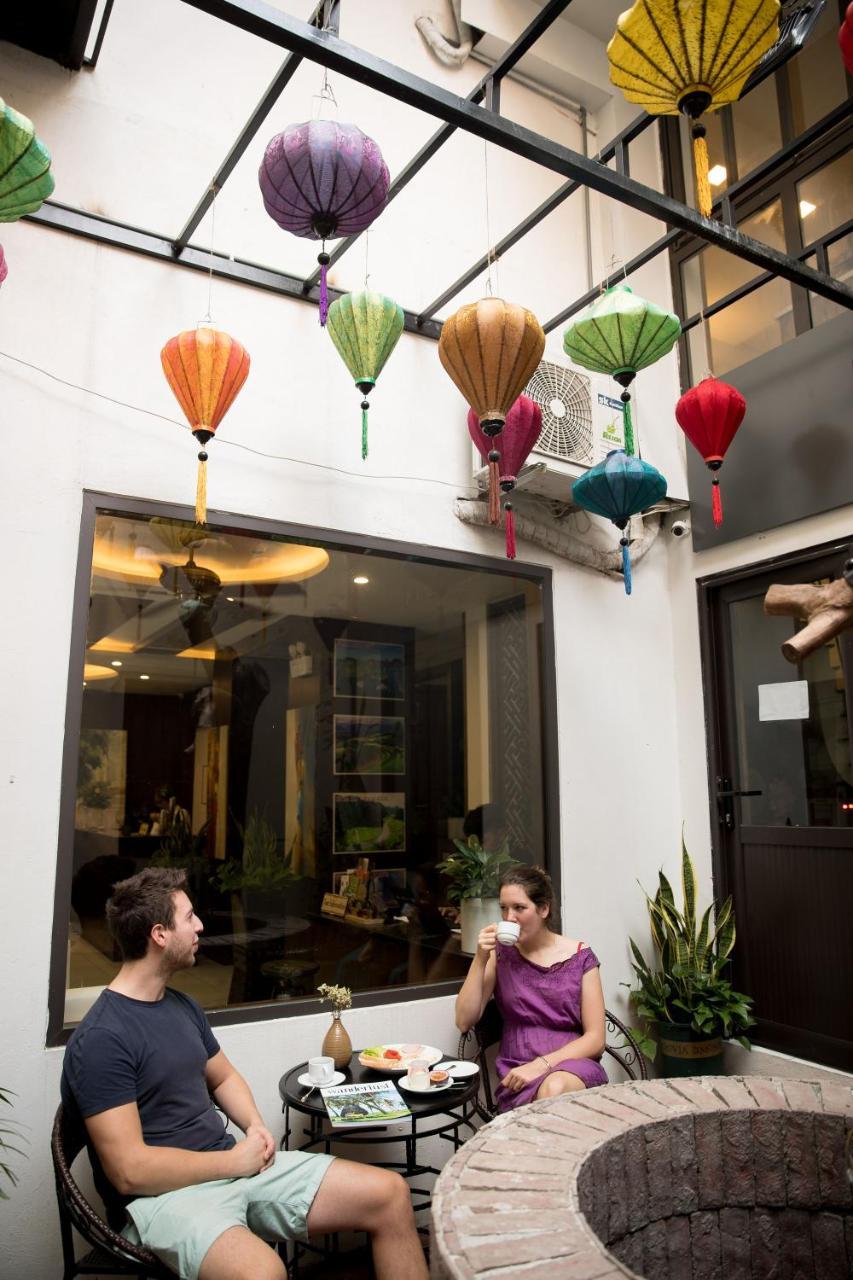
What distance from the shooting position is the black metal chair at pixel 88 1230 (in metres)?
2.04

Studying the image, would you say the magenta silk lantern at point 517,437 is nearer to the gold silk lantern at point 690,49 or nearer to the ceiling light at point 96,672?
the gold silk lantern at point 690,49

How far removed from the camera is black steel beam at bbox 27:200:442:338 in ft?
10.6

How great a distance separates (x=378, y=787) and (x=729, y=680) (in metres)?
1.86

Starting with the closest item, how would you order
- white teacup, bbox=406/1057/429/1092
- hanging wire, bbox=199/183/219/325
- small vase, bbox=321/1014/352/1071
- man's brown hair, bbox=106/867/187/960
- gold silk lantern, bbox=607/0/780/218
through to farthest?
1. gold silk lantern, bbox=607/0/780/218
2. man's brown hair, bbox=106/867/187/960
3. white teacup, bbox=406/1057/429/1092
4. small vase, bbox=321/1014/352/1071
5. hanging wire, bbox=199/183/219/325

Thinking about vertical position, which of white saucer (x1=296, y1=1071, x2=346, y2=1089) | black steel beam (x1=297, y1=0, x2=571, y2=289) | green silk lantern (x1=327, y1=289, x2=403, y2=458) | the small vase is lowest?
white saucer (x1=296, y1=1071, x2=346, y2=1089)

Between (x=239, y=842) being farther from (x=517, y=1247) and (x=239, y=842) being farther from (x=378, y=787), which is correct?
(x=517, y=1247)

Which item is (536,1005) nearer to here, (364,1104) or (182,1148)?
(364,1104)

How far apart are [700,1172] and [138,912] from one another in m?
1.49

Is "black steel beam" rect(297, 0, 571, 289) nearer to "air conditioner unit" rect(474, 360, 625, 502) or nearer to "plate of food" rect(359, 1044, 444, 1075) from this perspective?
"air conditioner unit" rect(474, 360, 625, 502)

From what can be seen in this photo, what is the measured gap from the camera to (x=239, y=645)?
3.65m

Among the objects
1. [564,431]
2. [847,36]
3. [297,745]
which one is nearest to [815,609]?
[847,36]

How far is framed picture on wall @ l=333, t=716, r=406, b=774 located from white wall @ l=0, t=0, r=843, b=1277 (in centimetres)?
79

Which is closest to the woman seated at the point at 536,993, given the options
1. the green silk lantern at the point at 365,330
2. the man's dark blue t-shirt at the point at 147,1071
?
the man's dark blue t-shirt at the point at 147,1071

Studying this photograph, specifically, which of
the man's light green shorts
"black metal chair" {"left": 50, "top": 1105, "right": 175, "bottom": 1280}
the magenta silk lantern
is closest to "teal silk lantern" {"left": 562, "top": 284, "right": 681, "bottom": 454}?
the magenta silk lantern
